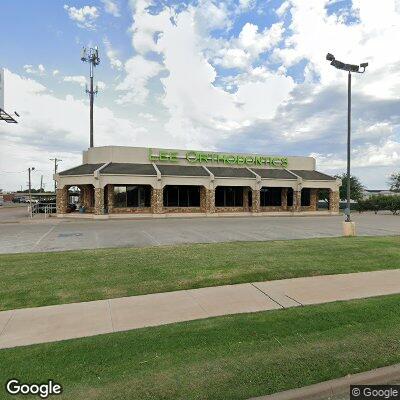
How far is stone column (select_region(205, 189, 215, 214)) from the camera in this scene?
103 ft

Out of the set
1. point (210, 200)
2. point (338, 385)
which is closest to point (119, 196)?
point (210, 200)

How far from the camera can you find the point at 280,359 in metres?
4.21

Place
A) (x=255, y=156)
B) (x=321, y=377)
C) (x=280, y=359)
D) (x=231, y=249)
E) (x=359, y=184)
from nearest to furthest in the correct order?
1. (x=321, y=377)
2. (x=280, y=359)
3. (x=231, y=249)
4. (x=255, y=156)
5. (x=359, y=184)

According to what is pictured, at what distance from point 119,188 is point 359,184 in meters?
49.4

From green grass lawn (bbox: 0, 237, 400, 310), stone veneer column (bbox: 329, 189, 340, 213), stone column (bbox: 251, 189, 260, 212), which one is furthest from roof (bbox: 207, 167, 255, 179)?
green grass lawn (bbox: 0, 237, 400, 310)

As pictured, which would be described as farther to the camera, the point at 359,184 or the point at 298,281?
the point at 359,184

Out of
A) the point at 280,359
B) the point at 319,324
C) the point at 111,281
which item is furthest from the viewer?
the point at 111,281

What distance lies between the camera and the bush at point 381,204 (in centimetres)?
3872

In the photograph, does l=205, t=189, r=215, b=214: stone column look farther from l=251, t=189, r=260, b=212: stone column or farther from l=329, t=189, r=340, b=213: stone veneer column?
l=329, t=189, r=340, b=213: stone veneer column

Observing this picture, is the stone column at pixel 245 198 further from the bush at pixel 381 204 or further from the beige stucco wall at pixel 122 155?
the bush at pixel 381 204

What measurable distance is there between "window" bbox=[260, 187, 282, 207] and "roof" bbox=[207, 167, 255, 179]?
337 cm

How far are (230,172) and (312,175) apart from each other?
10.6 metres

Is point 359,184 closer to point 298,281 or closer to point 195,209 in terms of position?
point 195,209

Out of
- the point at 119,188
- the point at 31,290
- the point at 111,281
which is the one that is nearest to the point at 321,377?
the point at 111,281
